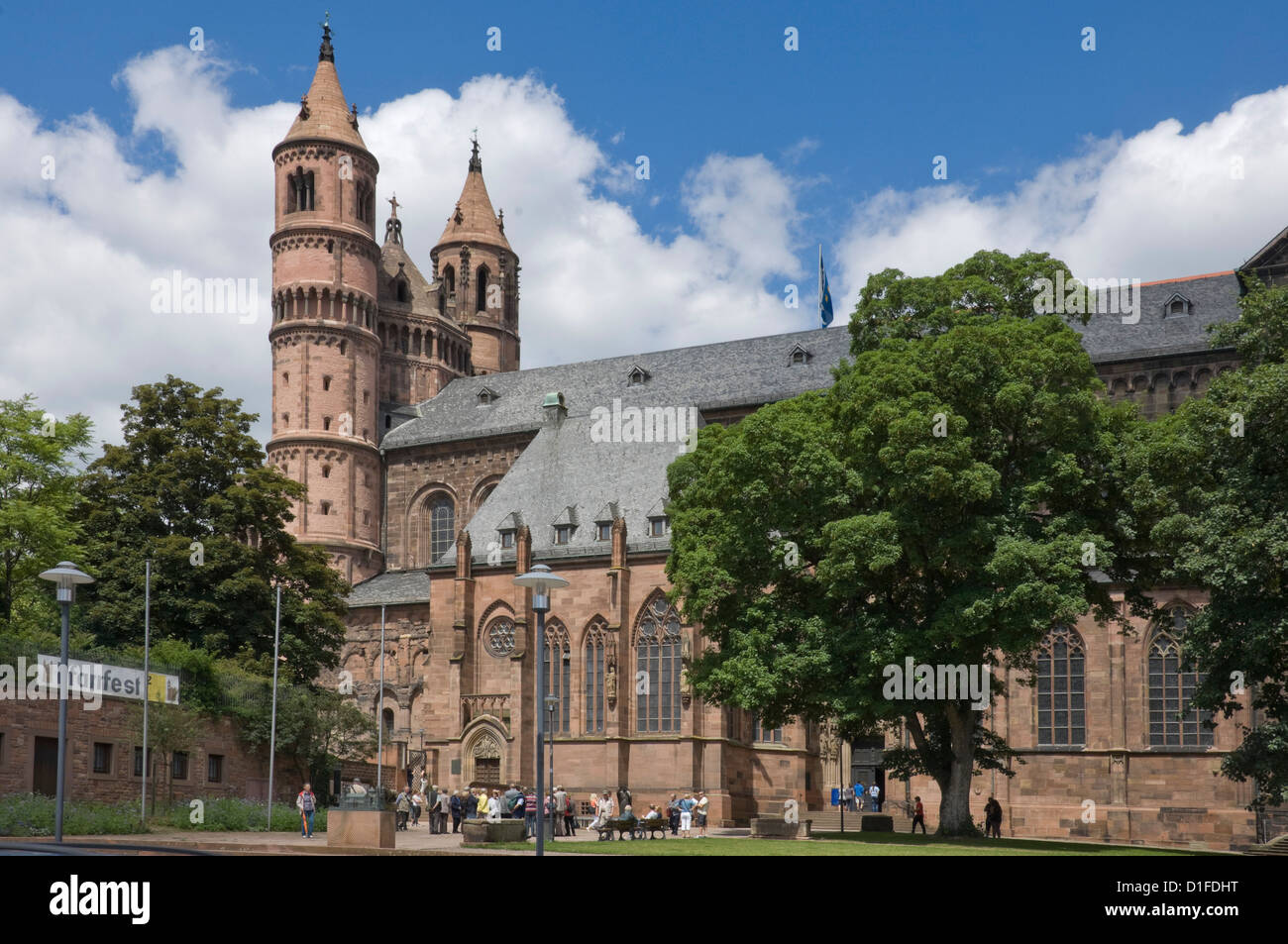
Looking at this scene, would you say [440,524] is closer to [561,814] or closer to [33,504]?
[33,504]

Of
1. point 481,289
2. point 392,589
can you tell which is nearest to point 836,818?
point 392,589

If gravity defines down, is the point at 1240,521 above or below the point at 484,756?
above

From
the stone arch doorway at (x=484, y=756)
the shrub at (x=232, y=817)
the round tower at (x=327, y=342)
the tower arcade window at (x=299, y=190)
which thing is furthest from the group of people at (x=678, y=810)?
the tower arcade window at (x=299, y=190)

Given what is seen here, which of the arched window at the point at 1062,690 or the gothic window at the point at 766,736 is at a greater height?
the arched window at the point at 1062,690

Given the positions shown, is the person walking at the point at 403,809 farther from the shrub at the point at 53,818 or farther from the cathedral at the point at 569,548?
the shrub at the point at 53,818

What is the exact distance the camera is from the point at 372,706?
7000cm

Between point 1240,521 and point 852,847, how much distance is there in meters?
10.8

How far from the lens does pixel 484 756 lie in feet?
184

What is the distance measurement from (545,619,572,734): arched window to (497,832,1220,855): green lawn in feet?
72.0

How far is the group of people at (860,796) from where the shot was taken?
53.9 meters

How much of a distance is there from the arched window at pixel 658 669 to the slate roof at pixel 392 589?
1628 centimetres

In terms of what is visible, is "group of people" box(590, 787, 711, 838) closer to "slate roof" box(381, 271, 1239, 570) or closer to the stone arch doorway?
the stone arch doorway
